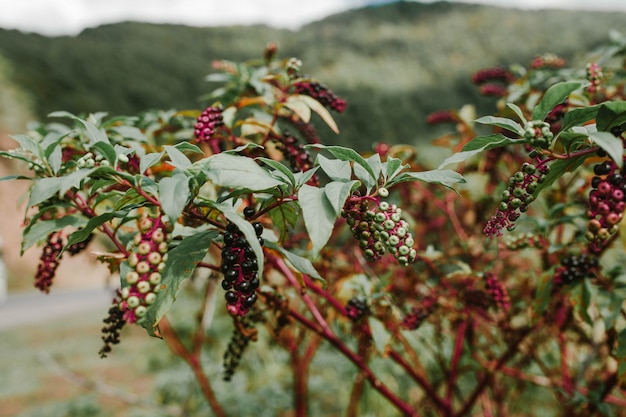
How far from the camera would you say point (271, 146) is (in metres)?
1.46

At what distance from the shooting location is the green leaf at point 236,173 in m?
0.67

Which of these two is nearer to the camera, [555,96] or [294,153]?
[555,96]

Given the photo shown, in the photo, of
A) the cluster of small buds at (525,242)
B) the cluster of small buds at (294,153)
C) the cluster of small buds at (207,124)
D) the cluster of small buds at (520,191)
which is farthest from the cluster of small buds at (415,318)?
the cluster of small buds at (207,124)

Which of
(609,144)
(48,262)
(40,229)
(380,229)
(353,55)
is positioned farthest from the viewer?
(353,55)

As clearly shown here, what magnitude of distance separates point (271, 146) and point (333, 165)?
0.70 metres

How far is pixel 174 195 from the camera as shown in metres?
0.63

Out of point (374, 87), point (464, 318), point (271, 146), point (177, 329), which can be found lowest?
point (177, 329)

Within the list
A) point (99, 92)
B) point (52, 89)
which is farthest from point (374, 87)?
point (52, 89)

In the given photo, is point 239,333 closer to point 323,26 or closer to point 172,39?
point 172,39

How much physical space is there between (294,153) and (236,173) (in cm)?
55

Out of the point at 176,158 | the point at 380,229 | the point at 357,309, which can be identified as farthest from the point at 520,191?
the point at 357,309

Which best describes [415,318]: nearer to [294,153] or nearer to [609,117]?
[294,153]

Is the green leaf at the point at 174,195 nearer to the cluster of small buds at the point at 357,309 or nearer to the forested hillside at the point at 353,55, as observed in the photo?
the cluster of small buds at the point at 357,309

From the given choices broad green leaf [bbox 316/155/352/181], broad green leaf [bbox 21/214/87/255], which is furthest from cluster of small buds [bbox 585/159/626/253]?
broad green leaf [bbox 21/214/87/255]
